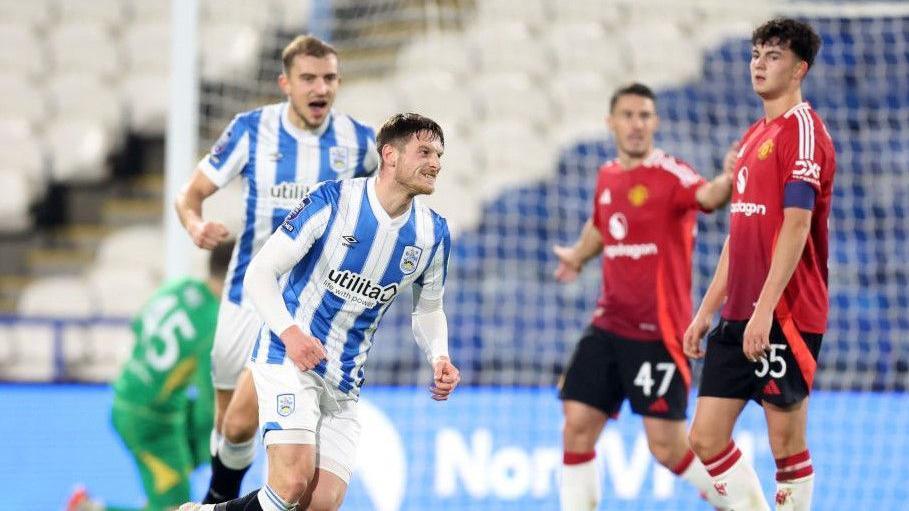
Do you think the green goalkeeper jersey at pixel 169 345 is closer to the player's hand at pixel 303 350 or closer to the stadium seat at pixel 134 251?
the player's hand at pixel 303 350

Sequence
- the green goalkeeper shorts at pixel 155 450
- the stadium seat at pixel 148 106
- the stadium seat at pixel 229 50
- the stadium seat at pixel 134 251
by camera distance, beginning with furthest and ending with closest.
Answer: the stadium seat at pixel 148 106 → the stadium seat at pixel 229 50 → the stadium seat at pixel 134 251 → the green goalkeeper shorts at pixel 155 450

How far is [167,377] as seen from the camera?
631 cm

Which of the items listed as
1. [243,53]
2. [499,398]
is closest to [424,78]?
[243,53]

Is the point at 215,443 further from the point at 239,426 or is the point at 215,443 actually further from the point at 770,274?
the point at 770,274

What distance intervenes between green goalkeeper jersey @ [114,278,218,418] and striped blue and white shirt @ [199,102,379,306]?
86 cm

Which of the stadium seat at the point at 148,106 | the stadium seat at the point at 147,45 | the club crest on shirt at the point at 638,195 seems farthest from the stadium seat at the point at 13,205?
the club crest on shirt at the point at 638,195

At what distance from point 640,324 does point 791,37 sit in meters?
1.64

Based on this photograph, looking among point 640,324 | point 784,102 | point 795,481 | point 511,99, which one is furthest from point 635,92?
point 511,99

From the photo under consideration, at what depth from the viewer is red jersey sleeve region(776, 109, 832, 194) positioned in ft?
14.5

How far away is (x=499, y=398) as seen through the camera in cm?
733

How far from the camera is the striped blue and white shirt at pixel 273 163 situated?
17.5ft

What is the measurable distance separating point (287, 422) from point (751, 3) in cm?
689

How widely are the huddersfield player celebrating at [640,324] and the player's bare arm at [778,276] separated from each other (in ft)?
4.22

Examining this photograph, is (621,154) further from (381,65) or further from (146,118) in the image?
(146,118)
